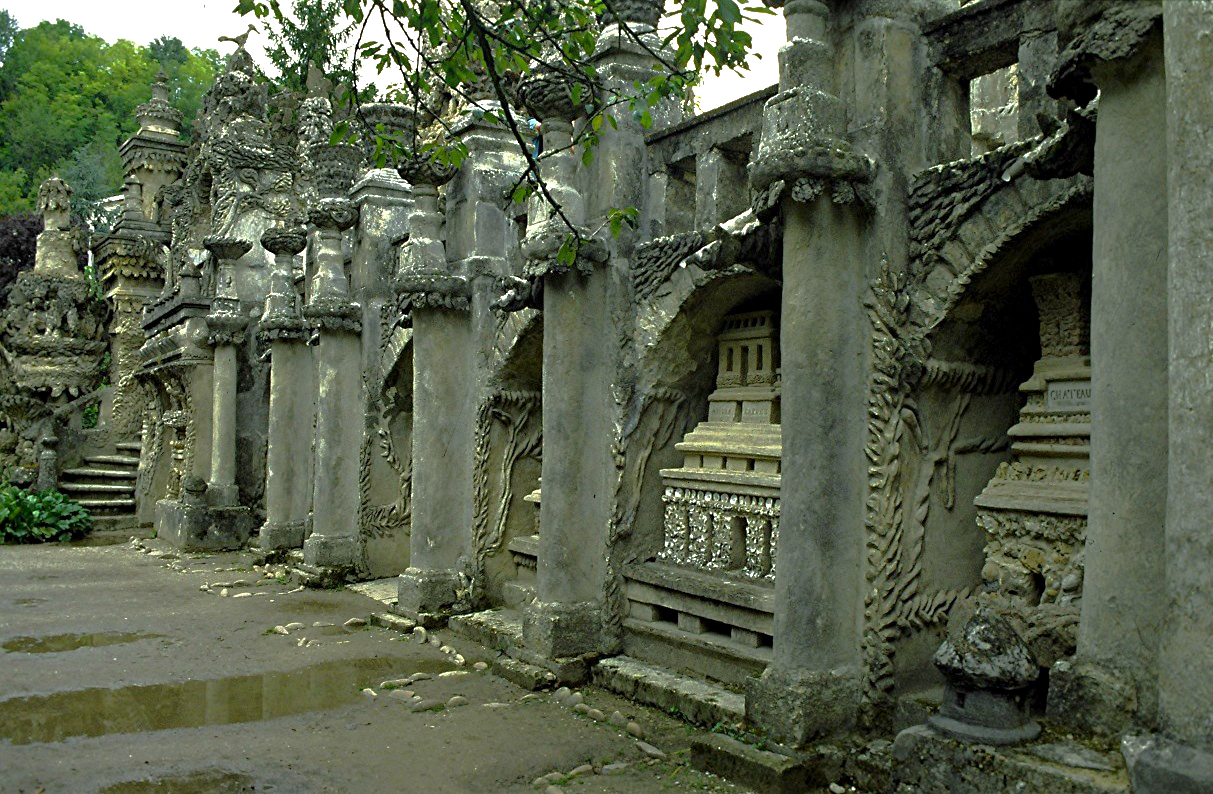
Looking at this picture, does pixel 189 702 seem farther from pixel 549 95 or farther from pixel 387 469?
pixel 549 95

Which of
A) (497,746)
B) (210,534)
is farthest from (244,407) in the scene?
(497,746)

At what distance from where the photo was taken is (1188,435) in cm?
314

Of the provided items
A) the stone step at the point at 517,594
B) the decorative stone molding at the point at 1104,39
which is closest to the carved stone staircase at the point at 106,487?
the stone step at the point at 517,594

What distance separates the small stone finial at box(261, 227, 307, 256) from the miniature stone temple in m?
2.92

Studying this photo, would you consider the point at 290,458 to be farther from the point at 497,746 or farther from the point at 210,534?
the point at 497,746

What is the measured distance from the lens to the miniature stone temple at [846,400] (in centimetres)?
349

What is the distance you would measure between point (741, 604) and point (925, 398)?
1936mm

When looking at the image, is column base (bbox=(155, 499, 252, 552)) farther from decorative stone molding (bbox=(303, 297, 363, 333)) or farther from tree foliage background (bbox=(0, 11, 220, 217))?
tree foliage background (bbox=(0, 11, 220, 217))

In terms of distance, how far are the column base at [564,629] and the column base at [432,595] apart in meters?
1.95

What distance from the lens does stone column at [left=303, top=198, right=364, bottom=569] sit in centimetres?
1189

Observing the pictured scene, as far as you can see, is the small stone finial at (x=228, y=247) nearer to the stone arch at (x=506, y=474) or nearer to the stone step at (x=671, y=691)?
the stone arch at (x=506, y=474)

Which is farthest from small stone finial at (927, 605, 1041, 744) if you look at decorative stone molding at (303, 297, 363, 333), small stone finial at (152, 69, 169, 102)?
small stone finial at (152, 69, 169, 102)

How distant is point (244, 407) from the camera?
16344 millimetres

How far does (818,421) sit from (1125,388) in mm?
1974
